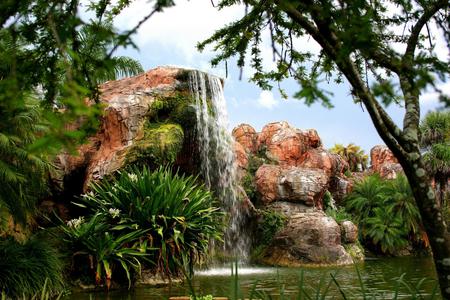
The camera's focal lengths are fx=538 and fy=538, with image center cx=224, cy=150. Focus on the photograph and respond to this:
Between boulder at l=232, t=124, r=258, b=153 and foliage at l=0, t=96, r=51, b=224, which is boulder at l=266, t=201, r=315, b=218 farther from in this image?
foliage at l=0, t=96, r=51, b=224

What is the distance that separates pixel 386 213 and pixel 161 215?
1532 cm

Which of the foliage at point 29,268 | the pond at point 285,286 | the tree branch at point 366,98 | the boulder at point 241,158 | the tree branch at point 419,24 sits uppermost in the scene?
the boulder at point 241,158

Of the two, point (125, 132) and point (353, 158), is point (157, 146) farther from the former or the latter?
point (353, 158)

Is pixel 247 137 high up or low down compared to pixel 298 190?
up

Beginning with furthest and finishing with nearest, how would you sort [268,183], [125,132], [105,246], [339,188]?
[339,188] < [268,183] < [125,132] < [105,246]

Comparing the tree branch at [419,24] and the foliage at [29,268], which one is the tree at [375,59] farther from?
the foliage at [29,268]

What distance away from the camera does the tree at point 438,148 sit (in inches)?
1077

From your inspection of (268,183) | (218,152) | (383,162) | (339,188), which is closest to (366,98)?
(218,152)

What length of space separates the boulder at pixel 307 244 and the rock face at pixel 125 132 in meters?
5.64

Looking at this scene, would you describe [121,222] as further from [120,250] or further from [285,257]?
[285,257]

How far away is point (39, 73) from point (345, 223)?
747 inches

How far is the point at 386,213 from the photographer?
79.6ft

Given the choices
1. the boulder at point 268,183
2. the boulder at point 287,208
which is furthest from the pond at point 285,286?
the boulder at point 268,183

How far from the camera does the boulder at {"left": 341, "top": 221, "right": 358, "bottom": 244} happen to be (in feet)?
66.6
